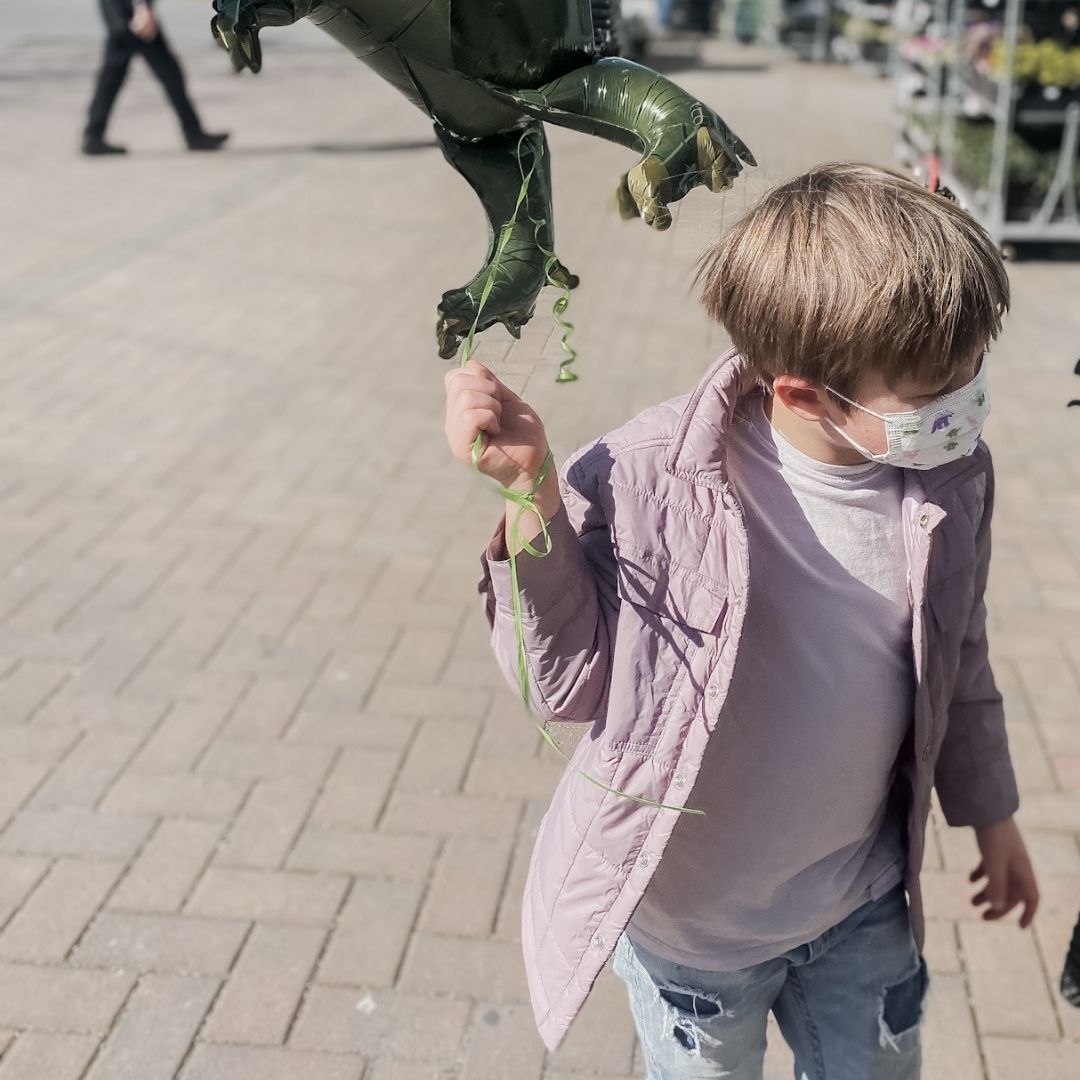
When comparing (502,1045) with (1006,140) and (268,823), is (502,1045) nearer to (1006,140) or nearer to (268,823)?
(268,823)

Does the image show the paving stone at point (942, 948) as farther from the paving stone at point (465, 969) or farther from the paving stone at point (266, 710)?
the paving stone at point (266, 710)

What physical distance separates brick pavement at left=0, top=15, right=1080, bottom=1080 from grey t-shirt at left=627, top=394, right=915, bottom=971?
319 millimetres

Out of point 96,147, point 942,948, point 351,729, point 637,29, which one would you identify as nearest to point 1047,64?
point 351,729

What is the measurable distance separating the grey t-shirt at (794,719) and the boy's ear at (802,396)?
7 centimetres

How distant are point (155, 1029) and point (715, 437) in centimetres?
176

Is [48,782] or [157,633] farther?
[157,633]

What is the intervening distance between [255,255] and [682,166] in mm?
7455

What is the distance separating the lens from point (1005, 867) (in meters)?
1.78

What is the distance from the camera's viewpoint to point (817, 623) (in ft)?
4.84

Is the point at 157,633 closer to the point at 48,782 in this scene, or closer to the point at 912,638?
the point at 48,782

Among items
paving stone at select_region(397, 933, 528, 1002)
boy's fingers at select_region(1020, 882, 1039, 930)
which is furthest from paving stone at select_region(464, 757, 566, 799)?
boy's fingers at select_region(1020, 882, 1039, 930)

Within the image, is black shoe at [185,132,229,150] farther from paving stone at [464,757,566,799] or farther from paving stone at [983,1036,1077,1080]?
paving stone at [983,1036,1077,1080]

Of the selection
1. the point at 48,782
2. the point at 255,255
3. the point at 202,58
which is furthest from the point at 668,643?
the point at 202,58

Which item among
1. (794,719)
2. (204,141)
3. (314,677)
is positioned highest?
(794,719)
